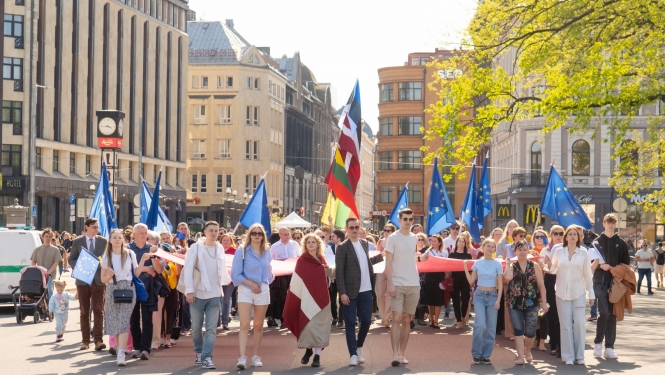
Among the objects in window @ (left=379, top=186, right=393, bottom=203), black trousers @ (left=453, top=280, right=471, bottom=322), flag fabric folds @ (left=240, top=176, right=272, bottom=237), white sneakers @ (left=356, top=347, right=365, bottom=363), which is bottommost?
white sneakers @ (left=356, top=347, right=365, bottom=363)

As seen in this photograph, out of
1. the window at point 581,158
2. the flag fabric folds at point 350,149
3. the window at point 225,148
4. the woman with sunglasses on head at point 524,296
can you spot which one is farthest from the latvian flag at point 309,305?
the window at point 225,148

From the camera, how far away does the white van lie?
22547 millimetres

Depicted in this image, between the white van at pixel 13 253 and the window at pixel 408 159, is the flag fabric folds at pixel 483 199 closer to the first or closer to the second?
the white van at pixel 13 253

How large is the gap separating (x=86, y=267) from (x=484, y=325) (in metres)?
5.38

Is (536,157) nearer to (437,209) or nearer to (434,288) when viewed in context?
(437,209)

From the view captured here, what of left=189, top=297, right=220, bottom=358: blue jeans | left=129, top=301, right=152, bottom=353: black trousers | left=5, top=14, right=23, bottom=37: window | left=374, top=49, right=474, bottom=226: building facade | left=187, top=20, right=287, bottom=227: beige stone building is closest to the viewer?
left=189, top=297, right=220, bottom=358: blue jeans

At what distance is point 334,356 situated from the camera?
15.1 metres

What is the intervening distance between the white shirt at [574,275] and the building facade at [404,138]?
87.0 metres

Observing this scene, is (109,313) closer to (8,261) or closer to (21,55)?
(8,261)

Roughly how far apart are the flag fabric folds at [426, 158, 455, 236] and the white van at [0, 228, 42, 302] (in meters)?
8.81

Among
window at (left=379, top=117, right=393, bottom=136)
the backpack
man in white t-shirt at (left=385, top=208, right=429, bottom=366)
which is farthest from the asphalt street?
window at (left=379, top=117, right=393, bottom=136)

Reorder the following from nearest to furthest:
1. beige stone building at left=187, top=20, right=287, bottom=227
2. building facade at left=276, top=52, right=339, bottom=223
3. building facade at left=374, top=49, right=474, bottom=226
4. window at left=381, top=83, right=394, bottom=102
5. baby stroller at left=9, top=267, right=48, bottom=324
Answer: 1. baby stroller at left=9, top=267, right=48, bottom=324
2. building facade at left=374, top=49, right=474, bottom=226
3. window at left=381, top=83, right=394, bottom=102
4. beige stone building at left=187, top=20, right=287, bottom=227
5. building facade at left=276, top=52, right=339, bottom=223

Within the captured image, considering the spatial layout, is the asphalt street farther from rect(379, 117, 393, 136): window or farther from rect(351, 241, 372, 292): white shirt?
rect(379, 117, 393, 136): window

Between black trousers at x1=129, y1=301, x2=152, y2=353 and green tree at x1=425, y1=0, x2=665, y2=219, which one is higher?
green tree at x1=425, y1=0, x2=665, y2=219
